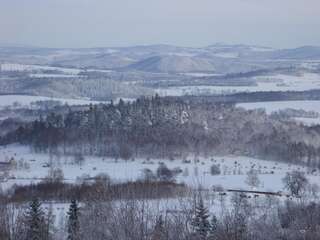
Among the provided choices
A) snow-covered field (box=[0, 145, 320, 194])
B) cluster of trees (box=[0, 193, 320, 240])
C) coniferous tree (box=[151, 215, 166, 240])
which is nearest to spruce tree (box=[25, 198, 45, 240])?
cluster of trees (box=[0, 193, 320, 240])

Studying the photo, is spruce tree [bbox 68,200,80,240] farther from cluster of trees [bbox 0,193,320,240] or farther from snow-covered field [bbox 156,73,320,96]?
snow-covered field [bbox 156,73,320,96]

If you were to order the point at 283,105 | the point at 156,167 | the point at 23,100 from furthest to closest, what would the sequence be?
the point at 23,100 → the point at 283,105 → the point at 156,167

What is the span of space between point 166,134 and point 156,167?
5961 mm

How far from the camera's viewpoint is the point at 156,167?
106 ft

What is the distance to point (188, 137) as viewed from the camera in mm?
37688

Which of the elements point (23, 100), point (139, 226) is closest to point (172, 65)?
point (23, 100)

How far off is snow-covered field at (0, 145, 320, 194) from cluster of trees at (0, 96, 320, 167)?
3.99ft

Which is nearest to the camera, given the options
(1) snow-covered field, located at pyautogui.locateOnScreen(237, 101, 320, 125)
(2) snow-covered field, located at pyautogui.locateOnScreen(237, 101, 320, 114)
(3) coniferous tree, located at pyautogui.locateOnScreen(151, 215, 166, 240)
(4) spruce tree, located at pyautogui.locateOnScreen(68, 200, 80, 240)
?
(3) coniferous tree, located at pyautogui.locateOnScreen(151, 215, 166, 240)

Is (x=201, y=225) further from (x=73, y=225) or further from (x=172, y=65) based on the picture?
(x=172, y=65)

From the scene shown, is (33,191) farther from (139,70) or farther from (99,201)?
(139,70)

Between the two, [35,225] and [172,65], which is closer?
[35,225]

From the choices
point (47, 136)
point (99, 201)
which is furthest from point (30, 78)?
point (99, 201)

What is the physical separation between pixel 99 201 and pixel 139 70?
331ft

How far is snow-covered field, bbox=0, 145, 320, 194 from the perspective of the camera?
28.4 m
